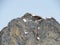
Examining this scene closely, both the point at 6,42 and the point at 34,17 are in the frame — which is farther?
the point at 34,17

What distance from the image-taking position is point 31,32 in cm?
350

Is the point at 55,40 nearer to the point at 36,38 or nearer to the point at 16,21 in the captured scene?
the point at 36,38

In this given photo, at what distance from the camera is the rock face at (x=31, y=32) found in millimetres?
3393

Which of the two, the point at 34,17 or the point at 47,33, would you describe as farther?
the point at 34,17

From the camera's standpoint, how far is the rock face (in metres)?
3.39

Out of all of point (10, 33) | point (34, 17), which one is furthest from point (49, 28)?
point (10, 33)

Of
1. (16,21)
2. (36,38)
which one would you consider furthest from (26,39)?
(16,21)

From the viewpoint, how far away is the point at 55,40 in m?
3.37

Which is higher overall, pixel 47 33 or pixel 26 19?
pixel 26 19

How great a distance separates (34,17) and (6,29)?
53cm

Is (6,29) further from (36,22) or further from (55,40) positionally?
(55,40)

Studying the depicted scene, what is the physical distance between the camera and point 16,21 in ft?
11.9

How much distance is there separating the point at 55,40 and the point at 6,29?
822mm

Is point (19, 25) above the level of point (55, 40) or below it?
above
